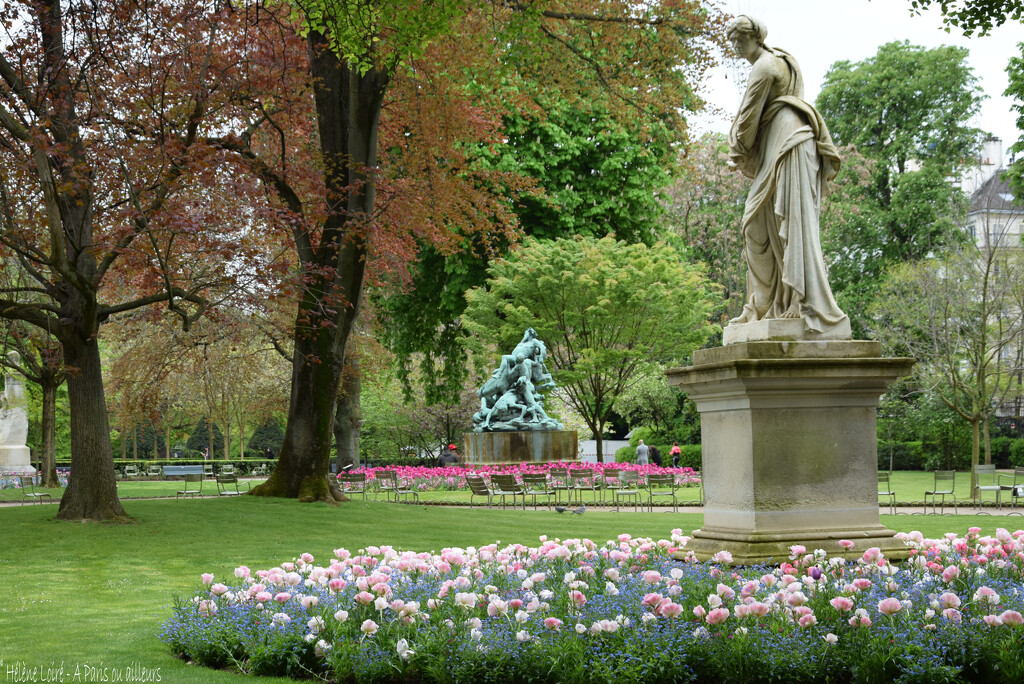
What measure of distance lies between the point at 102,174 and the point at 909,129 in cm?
3850

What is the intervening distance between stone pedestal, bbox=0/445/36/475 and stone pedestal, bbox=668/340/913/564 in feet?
106

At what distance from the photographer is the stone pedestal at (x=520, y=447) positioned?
29.9 metres

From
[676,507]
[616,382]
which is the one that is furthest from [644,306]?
[676,507]

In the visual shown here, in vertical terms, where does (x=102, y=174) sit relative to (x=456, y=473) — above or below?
above

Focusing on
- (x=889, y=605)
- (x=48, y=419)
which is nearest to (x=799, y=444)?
(x=889, y=605)

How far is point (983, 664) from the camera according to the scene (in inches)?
194

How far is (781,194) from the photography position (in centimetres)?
726

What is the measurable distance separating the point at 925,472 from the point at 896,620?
36.6 m

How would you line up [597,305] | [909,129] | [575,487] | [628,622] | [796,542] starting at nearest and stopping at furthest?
1. [628,622]
2. [796,542]
3. [575,487]
4. [597,305]
5. [909,129]

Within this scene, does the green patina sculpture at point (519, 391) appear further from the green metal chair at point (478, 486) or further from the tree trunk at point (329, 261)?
the tree trunk at point (329, 261)

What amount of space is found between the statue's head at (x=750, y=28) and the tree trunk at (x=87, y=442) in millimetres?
11175

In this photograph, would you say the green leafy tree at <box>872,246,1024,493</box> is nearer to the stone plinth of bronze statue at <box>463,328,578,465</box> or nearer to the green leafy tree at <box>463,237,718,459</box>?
the green leafy tree at <box>463,237,718,459</box>

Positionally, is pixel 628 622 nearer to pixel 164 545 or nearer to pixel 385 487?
pixel 164 545

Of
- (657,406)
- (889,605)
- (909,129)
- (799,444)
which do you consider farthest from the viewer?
(657,406)
